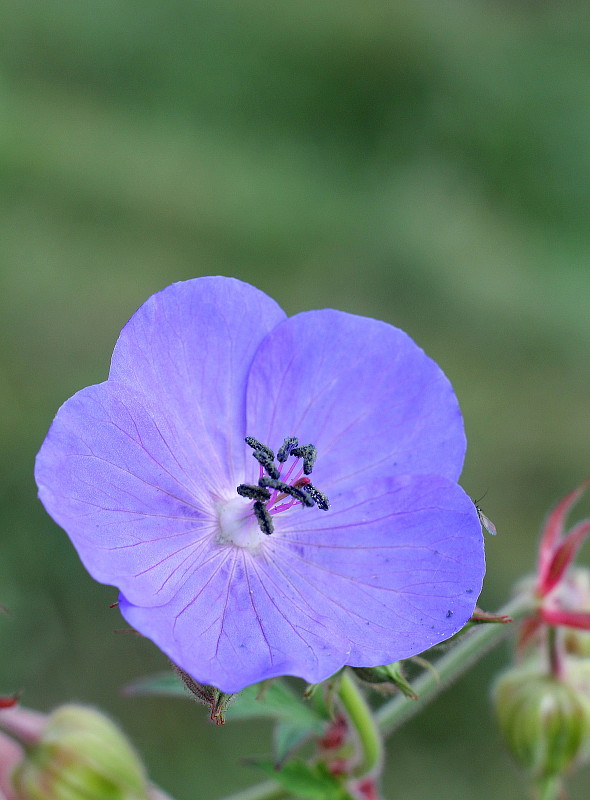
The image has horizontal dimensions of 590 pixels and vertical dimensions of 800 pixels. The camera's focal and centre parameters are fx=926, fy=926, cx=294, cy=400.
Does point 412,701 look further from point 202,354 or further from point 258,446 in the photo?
point 202,354

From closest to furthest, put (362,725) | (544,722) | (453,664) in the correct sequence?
(362,725), (453,664), (544,722)

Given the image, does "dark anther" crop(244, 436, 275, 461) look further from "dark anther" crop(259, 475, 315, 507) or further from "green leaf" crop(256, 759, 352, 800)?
"green leaf" crop(256, 759, 352, 800)

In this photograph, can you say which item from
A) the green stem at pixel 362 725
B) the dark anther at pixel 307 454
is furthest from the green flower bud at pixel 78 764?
the dark anther at pixel 307 454

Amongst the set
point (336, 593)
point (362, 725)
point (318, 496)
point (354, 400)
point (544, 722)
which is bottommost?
point (544, 722)

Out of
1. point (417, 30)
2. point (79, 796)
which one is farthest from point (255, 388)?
point (417, 30)

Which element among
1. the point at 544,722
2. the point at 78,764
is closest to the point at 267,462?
the point at 78,764

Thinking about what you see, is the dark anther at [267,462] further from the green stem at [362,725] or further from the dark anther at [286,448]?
the green stem at [362,725]
